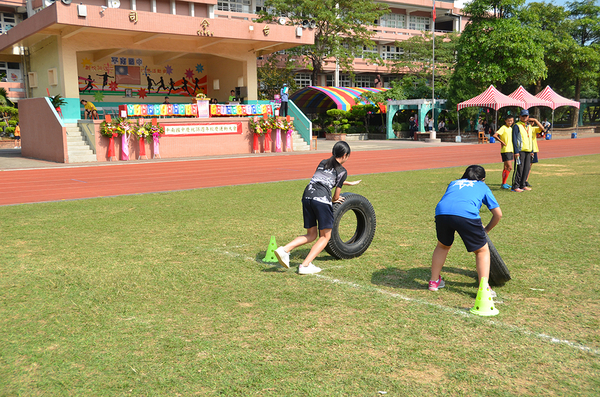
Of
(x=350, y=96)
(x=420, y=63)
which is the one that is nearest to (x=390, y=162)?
(x=350, y=96)

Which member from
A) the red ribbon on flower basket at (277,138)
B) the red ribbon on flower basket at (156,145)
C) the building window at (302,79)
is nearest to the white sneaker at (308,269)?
the red ribbon on flower basket at (156,145)

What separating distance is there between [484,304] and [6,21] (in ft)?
174

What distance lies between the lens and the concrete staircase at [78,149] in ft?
74.0

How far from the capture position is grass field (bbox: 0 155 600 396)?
348 cm

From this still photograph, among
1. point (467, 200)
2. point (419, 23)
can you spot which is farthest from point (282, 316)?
point (419, 23)

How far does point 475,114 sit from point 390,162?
23201 mm

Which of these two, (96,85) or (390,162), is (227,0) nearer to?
(96,85)

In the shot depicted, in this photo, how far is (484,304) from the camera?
457cm

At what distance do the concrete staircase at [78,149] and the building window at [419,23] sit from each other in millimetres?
52409

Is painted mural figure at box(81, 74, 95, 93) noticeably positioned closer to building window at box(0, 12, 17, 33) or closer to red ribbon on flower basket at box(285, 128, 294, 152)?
red ribbon on flower basket at box(285, 128, 294, 152)

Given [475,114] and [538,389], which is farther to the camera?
[475,114]

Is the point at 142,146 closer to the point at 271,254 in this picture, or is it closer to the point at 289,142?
the point at 289,142

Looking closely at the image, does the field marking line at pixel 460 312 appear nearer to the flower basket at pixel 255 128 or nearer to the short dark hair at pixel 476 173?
the short dark hair at pixel 476 173

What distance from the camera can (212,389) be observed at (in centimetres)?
335
